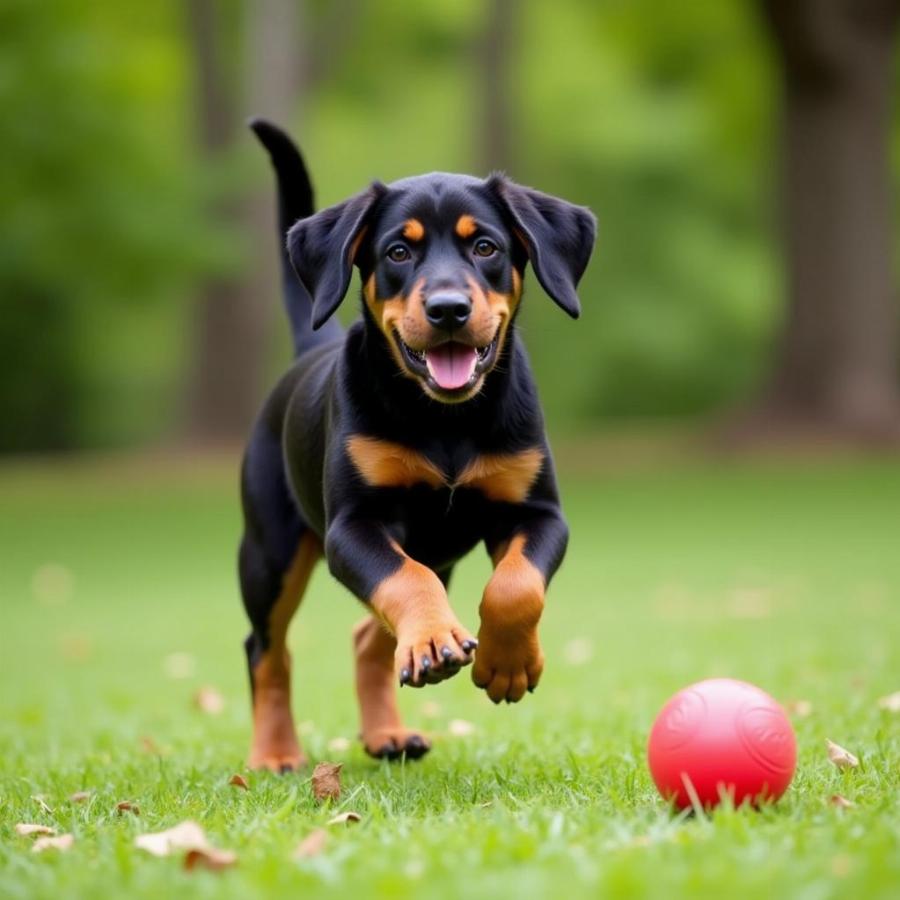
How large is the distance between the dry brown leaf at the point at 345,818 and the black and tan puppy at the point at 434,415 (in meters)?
0.54

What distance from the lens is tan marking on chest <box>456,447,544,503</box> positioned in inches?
189

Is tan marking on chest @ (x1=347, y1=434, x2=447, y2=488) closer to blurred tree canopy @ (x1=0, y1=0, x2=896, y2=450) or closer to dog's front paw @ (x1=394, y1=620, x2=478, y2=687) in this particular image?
dog's front paw @ (x1=394, y1=620, x2=478, y2=687)

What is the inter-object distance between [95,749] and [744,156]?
28312 mm

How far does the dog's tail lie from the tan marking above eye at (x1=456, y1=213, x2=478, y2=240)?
131cm

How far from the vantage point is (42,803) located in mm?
4469

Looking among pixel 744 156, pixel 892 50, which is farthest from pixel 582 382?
pixel 892 50

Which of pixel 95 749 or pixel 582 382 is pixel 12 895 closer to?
pixel 95 749

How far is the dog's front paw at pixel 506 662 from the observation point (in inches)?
176

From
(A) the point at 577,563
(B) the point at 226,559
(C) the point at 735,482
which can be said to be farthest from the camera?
(C) the point at 735,482

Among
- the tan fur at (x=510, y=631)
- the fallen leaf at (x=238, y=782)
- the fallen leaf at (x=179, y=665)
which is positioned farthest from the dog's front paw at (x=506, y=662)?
the fallen leaf at (x=179, y=665)

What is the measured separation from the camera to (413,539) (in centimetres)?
498

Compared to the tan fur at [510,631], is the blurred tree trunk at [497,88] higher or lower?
higher

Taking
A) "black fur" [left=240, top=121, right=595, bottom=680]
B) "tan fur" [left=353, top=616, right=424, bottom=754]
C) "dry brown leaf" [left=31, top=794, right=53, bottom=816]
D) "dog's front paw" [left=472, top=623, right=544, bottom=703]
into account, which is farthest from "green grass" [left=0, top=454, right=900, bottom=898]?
"black fur" [left=240, top=121, right=595, bottom=680]

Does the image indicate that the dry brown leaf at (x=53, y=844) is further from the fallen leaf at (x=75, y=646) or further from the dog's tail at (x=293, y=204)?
the fallen leaf at (x=75, y=646)
